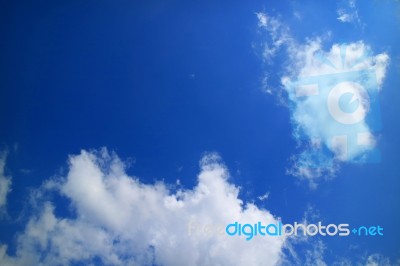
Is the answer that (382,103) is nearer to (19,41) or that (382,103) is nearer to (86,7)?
(86,7)

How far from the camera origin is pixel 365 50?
4637 mm

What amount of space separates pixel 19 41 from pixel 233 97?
3631mm

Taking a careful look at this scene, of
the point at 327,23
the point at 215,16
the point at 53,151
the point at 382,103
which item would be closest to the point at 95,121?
the point at 53,151

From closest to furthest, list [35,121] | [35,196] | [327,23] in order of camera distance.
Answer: [327,23] → [35,196] → [35,121]

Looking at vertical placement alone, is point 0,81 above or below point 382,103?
above

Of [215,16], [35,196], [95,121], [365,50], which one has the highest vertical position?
[215,16]

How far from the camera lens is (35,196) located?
529 cm

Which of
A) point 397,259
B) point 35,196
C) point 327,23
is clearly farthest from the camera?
point 35,196

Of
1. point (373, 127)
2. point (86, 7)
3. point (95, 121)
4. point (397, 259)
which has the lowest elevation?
point (397, 259)

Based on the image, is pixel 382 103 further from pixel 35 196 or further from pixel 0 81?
pixel 0 81

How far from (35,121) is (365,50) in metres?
4.76

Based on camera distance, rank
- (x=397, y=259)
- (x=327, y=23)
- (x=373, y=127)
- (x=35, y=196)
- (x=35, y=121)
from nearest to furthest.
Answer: (x=397, y=259) → (x=373, y=127) → (x=327, y=23) → (x=35, y=196) → (x=35, y=121)

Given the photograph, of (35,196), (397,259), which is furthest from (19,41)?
(397,259)

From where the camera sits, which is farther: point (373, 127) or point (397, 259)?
point (373, 127)
